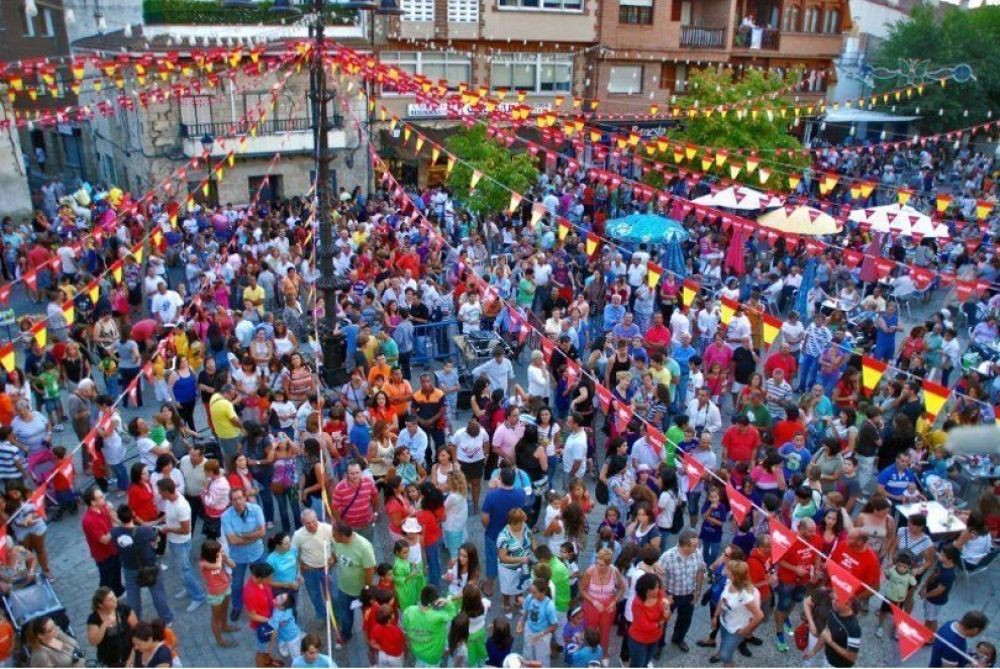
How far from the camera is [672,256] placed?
55.5 ft

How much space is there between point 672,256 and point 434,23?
1458 cm

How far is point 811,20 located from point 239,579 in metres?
36.2

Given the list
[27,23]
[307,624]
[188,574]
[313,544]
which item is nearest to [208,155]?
[27,23]

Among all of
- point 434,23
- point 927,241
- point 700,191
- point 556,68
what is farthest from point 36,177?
point 927,241

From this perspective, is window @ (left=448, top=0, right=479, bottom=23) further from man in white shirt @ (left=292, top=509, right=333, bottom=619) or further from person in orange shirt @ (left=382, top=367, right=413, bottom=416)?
man in white shirt @ (left=292, top=509, right=333, bottom=619)

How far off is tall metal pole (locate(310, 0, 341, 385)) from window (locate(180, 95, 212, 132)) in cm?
1381

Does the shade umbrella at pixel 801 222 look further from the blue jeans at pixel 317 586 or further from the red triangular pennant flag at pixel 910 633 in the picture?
the blue jeans at pixel 317 586

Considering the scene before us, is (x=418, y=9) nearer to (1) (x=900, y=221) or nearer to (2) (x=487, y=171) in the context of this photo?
(2) (x=487, y=171)

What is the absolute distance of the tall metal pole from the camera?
1080cm

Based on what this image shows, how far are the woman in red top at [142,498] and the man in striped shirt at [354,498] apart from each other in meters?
1.75

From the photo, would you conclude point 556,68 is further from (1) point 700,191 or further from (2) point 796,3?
(2) point 796,3

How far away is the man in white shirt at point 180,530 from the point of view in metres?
7.66

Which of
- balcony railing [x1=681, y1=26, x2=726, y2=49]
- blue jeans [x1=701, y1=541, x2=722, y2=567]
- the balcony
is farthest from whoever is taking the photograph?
balcony railing [x1=681, y1=26, x2=726, y2=49]

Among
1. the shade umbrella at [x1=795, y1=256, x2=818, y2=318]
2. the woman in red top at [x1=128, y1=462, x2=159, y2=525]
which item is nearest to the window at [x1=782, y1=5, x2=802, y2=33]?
the shade umbrella at [x1=795, y1=256, x2=818, y2=318]
